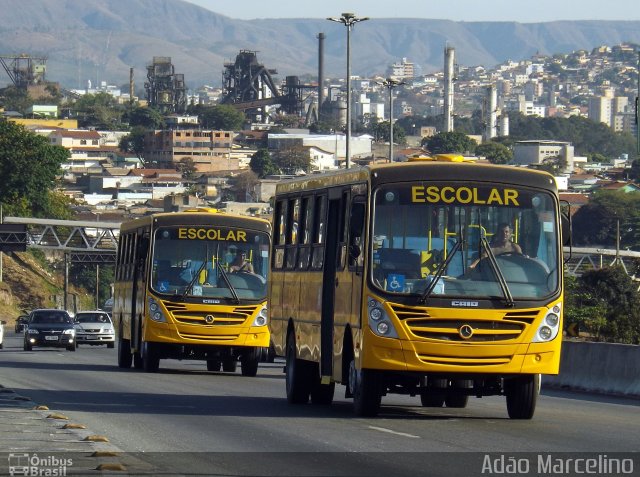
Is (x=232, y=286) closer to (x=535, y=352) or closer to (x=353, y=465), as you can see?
(x=535, y=352)

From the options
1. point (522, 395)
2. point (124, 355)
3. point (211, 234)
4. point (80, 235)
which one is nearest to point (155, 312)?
point (211, 234)

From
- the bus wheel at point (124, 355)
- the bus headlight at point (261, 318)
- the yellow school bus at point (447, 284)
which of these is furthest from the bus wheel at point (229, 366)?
the yellow school bus at point (447, 284)

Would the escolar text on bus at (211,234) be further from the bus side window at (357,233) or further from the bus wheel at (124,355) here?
the bus side window at (357,233)

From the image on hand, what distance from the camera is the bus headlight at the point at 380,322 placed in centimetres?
1731

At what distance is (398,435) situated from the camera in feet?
53.6

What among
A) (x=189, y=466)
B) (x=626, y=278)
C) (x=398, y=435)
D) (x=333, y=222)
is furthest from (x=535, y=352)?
(x=626, y=278)

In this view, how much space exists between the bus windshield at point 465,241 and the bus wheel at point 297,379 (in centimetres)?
371

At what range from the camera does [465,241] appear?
17672 millimetres

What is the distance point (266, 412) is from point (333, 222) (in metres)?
2.42

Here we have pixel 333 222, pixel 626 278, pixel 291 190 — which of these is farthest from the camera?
pixel 626 278

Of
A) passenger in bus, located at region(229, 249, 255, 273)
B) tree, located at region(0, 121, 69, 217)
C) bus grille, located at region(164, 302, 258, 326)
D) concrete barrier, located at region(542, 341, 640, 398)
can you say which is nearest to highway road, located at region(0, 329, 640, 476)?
concrete barrier, located at region(542, 341, 640, 398)

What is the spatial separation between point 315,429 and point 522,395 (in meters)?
2.55

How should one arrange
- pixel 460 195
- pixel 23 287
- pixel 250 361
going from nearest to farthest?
pixel 460 195, pixel 250 361, pixel 23 287

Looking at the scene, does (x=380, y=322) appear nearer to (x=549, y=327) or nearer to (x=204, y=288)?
(x=549, y=327)
